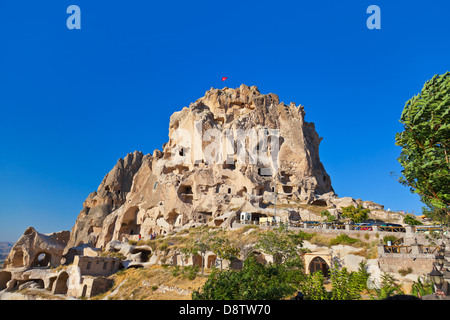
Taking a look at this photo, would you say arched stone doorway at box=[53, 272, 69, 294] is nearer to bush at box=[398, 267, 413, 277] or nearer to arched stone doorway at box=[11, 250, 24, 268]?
arched stone doorway at box=[11, 250, 24, 268]

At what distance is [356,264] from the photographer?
25.4m

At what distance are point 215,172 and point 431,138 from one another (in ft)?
167

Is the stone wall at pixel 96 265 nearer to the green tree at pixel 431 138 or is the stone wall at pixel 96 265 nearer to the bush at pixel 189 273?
the bush at pixel 189 273

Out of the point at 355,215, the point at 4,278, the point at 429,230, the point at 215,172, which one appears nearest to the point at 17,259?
the point at 4,278

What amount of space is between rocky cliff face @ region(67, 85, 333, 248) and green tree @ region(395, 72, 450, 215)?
116 ft

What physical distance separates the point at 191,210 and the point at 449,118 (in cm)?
5015

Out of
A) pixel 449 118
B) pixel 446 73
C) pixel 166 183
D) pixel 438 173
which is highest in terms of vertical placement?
pixel 166 183

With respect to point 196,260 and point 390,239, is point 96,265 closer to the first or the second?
point 196,260

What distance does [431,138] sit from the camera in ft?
44.8

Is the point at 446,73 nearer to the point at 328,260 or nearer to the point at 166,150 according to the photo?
the point at 328,260

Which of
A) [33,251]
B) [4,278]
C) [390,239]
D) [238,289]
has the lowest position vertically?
[4,278]

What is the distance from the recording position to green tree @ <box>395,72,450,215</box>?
13.1 meters
